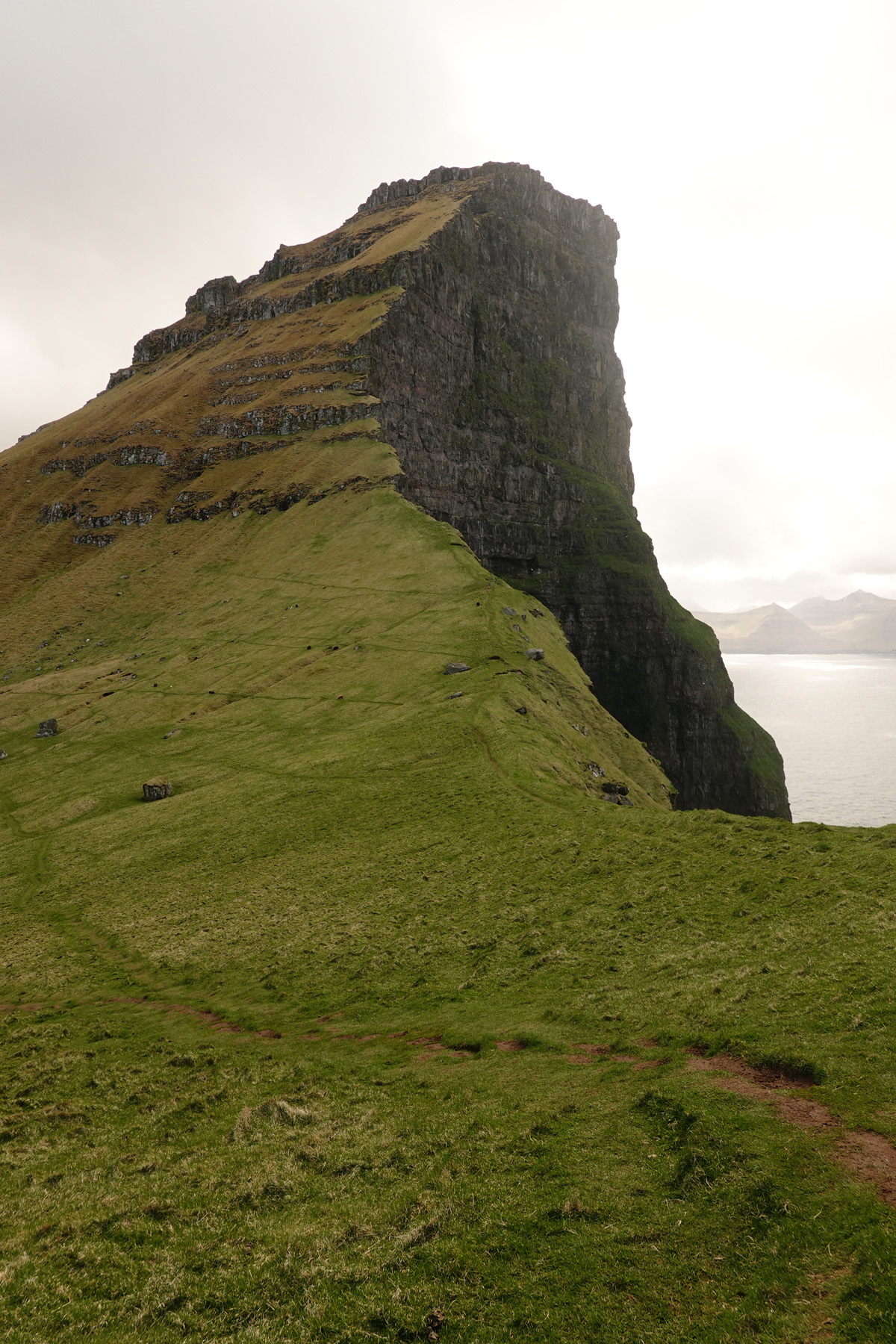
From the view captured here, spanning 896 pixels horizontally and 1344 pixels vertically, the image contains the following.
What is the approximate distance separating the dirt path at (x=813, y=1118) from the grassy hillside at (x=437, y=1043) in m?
0.08

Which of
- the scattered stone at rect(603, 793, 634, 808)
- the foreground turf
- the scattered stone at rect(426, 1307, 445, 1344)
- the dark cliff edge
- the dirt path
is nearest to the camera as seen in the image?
the scattered stone at rect(426, 1307, 445, 1344)

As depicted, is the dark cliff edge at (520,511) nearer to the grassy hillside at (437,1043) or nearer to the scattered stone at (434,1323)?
the grassy hillside at (437,1043)

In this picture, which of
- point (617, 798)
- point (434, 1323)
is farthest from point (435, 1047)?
point (617, 798)

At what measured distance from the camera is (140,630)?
435 ft

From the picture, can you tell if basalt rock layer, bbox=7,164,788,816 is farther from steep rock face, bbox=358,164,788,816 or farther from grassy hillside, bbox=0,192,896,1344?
grassy hillside, bbox=0,192,896,1344

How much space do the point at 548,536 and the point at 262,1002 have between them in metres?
165

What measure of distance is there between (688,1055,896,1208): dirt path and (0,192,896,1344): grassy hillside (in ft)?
0.28

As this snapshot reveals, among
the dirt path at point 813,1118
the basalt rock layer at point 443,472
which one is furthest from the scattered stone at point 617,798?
the basalt rock layer at point 443,472

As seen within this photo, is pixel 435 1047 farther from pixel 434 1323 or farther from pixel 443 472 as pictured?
pixel 443 472

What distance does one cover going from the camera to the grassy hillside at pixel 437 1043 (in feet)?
45.5

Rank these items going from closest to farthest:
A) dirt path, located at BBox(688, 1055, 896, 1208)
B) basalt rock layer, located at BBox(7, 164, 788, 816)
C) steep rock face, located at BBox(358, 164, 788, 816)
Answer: dirt path, located at BBox(688, 1055, 896, 1208) → basalt rock layer, located at BBox(7, 164, 788, 816) → steep rock face, located at BBox(358, 164, 788, 816)

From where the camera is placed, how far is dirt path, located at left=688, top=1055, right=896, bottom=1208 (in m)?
14.3

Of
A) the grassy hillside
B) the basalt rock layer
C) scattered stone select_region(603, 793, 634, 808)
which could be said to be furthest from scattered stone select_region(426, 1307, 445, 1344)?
the basalt rock layer

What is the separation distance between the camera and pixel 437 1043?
89.3ft
